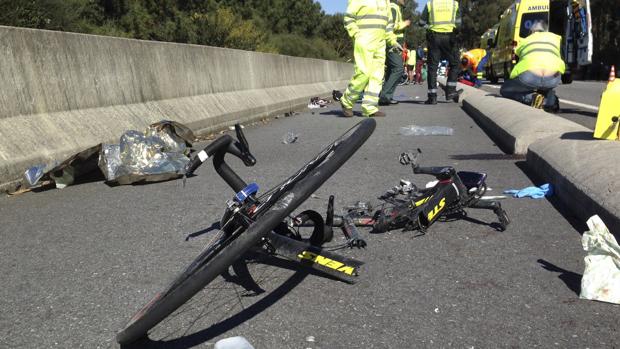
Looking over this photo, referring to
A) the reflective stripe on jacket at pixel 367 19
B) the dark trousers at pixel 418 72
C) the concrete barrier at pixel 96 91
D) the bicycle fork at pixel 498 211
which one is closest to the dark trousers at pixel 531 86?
the reflective stripe on jacket at pixel 367 19

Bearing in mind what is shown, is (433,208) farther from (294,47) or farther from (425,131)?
(294,47)

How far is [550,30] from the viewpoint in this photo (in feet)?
63.2

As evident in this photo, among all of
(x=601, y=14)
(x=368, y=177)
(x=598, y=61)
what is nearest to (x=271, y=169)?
(x=368, y=177)

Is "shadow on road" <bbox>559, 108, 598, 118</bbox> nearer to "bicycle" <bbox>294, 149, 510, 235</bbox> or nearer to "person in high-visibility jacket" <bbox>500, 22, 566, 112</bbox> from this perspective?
"person in high-visibility jacket" <bbox>500, 22, 566, 112</bbox>

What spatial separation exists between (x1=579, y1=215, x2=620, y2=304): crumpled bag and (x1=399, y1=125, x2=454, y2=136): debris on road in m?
5.28

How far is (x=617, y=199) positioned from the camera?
304 centimetres

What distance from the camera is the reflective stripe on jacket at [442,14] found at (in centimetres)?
1300

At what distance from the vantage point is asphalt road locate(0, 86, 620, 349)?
219cm

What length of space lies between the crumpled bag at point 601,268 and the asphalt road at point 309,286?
5 centimetres

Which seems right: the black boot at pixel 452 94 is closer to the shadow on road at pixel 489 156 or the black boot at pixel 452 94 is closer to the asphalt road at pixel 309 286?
the shadow on road at pixel 489 156

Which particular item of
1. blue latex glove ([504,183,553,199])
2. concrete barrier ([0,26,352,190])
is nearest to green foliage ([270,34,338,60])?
concrete barrier ([0,26,352,190])

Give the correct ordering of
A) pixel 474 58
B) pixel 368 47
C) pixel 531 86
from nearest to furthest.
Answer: pixel 531 86 < pixel 368 47 < pixel 474 58

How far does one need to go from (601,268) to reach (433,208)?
107 centimetres

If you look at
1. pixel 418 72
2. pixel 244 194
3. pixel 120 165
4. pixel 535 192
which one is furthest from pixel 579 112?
pixel 418 72
